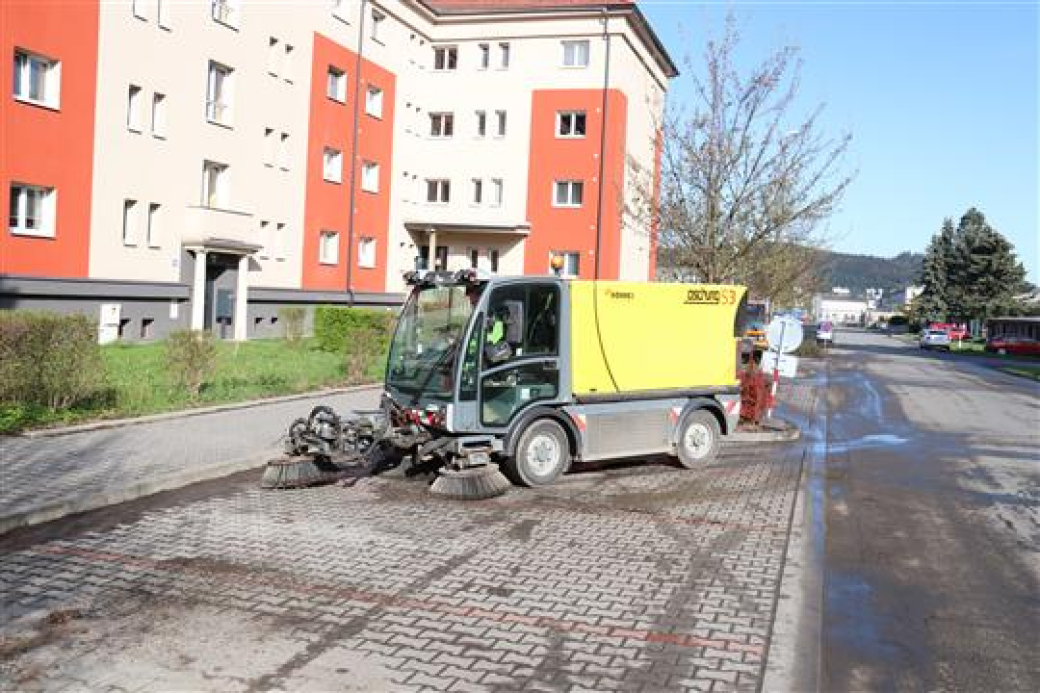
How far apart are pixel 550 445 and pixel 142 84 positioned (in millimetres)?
20548

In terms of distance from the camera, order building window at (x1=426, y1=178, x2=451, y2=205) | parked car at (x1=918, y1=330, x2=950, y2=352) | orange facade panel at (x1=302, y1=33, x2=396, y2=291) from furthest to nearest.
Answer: parked car at (x1=918, y1=330, x2=950, y2=352) < building window at (x1=426, y1=178, x2=451, y2=205) < orange facade panel at (x1=302, y1=33, x2=396, y2=291)

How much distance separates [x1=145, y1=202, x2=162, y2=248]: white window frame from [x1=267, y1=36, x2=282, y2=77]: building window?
7.46 meters

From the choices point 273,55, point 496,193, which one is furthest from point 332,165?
point 496,193

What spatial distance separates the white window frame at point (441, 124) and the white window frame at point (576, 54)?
5.90 meters

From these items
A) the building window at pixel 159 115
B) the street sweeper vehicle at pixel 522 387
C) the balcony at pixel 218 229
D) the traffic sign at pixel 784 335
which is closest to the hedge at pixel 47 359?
the street sweeper vehicle at pixel 522 387

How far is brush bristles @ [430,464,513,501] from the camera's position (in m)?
9.28

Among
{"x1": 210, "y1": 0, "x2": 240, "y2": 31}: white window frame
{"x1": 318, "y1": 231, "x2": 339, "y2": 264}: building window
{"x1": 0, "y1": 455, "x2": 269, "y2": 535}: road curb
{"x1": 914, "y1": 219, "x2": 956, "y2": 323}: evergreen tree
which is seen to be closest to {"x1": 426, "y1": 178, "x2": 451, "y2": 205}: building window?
{"x1": 318, "y1": 231, "x2": 339, "y2": 264}: building window

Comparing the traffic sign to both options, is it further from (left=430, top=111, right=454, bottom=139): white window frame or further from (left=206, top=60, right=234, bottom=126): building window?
(left=430, top=111, right=454, bottom=139): white window frame

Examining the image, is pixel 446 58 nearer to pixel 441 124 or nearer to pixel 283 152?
pixel 441 124

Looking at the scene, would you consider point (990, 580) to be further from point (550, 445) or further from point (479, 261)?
point (479, 261)

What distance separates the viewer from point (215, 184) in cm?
2989

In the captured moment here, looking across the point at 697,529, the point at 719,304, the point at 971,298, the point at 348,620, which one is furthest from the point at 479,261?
the point at 971,298

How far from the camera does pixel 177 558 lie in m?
6.92

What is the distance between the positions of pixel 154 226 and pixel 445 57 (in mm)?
21123
